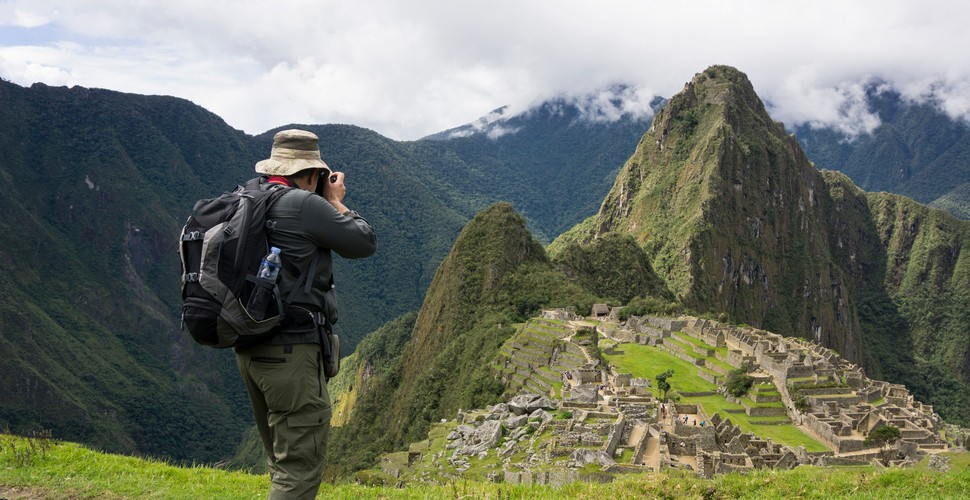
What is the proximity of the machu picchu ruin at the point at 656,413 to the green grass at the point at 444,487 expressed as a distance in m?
3.93

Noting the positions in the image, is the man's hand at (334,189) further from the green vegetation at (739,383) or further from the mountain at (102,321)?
the mountain at (102,321)

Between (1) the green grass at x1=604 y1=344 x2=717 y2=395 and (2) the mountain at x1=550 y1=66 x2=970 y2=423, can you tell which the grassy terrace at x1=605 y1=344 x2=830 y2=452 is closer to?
(1) the green grass at x1=604 y1=344 x2=717 y2=395

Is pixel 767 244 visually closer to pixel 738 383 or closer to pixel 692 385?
pixel 738 383

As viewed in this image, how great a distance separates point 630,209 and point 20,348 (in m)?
108

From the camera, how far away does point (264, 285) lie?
16.3ft

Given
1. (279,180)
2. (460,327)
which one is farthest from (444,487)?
(460,327)

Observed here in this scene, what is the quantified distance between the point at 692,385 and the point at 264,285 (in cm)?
3711

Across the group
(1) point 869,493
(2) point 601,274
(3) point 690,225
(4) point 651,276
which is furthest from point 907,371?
(1) point 869,493

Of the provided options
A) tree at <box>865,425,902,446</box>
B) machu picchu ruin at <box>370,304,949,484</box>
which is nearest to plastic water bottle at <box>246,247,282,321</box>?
machu picchu ruin at <box>370,304,949,484</box>

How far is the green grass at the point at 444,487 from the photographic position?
7664mm

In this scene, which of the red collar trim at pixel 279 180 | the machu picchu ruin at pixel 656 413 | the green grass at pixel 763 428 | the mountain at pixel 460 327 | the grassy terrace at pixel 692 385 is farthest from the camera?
the mountain at pixel 460 327

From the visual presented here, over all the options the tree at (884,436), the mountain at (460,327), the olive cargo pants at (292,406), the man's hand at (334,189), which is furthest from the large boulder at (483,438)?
the mountain at (460,327)

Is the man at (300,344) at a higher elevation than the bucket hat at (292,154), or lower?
lower

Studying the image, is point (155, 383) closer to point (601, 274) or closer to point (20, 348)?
point (20, 348)
